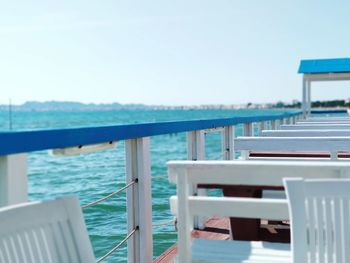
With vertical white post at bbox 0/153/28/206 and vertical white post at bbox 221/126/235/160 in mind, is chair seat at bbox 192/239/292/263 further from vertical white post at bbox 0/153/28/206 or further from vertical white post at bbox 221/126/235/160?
vertical white post at bbox 221/126/235/160

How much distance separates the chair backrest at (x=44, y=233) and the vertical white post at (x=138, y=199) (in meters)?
1.16

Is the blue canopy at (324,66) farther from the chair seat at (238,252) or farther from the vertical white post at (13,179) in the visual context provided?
the vertical white post at (13,179)

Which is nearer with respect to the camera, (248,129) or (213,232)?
(213,232)

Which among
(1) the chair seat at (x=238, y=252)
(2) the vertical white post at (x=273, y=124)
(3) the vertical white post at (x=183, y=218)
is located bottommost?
(1) the chair seat at (x=238, y=252)

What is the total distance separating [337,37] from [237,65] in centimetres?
1260

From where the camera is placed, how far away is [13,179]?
66.6 inches

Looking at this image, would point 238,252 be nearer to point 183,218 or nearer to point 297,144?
point 183,218

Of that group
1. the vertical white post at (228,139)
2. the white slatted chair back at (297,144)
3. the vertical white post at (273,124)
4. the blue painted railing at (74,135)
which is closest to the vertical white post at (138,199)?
the blue painted railing at (74,135)

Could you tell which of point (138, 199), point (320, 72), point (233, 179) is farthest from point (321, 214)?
point (320, 72)

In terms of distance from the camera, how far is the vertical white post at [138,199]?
287 cm

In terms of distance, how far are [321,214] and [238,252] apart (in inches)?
20.1

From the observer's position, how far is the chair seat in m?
2.10

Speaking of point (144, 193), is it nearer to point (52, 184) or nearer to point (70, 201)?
point (70, 201)

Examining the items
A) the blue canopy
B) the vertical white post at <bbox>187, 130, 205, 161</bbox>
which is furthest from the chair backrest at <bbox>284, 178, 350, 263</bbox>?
the blue canopy
